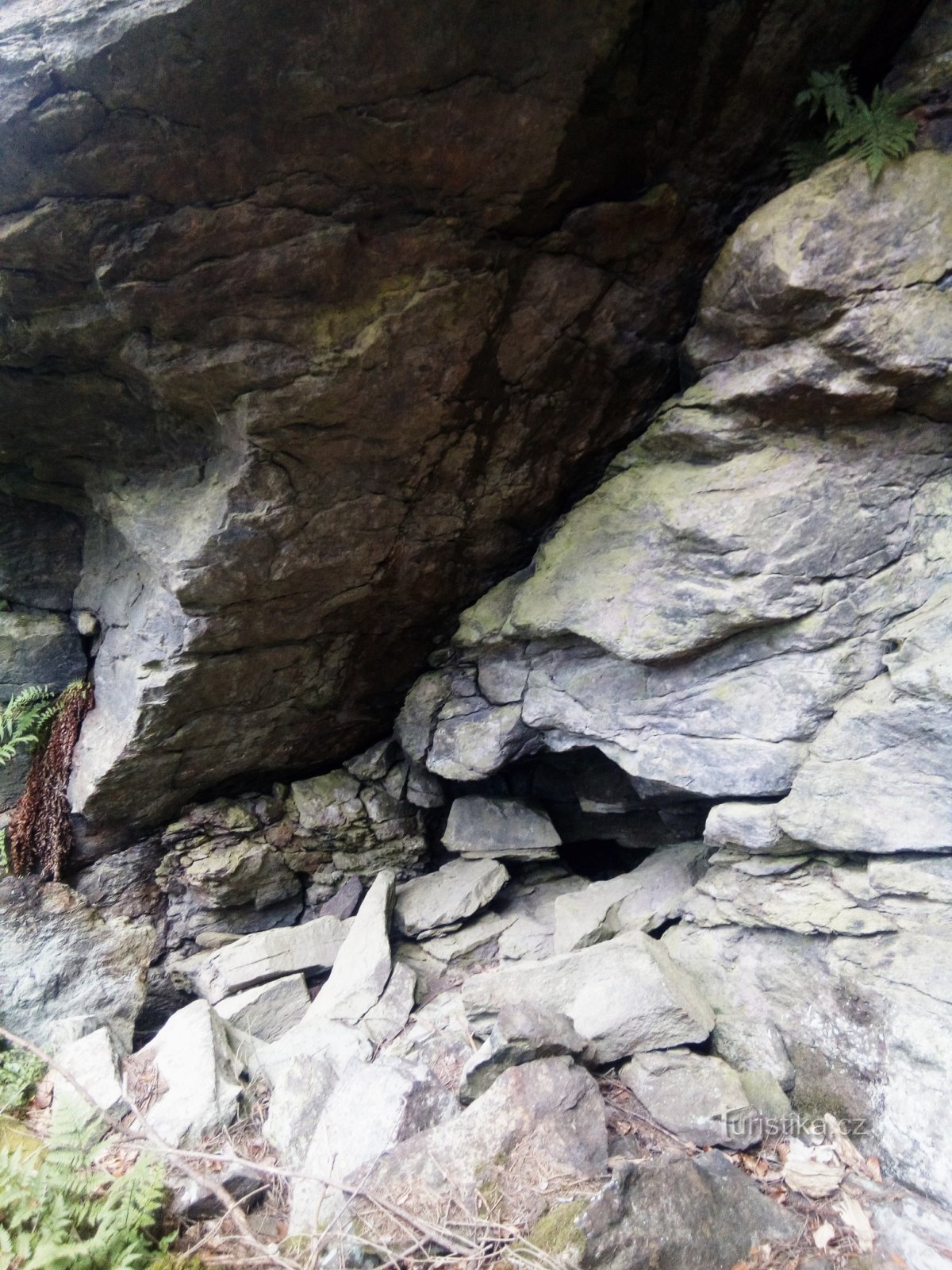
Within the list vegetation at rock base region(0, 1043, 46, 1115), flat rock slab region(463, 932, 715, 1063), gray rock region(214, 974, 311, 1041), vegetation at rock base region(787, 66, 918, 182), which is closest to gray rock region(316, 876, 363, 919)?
gray rock region(214, 974, 311, 1041)

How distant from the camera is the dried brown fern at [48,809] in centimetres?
636

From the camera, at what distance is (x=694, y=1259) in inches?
→ 131

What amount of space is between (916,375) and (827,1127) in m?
4.57

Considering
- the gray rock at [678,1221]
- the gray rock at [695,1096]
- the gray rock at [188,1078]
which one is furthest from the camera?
the gray rock at [188,1078]

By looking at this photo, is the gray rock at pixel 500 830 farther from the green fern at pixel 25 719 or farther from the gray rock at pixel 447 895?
the green fern at pixel 25 719

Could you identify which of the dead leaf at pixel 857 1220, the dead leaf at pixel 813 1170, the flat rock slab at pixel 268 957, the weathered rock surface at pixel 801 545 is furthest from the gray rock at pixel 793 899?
the flat rock slab at pixel 268 957

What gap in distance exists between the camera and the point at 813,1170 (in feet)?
13.0

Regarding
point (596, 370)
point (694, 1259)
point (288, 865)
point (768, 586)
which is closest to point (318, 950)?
point (288, 865)

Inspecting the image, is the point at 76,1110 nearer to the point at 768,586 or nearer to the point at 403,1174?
the point at 403,1174

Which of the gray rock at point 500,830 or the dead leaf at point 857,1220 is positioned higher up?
the gray rock at point 500,830

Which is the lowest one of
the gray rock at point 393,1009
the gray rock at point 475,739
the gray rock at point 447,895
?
the gray rock at point 393,1009

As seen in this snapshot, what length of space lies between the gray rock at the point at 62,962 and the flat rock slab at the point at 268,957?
0.64m

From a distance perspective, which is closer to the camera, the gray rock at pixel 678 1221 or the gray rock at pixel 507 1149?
the gray rock at pixel 678 1221

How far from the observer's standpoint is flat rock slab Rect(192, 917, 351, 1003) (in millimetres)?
6387
